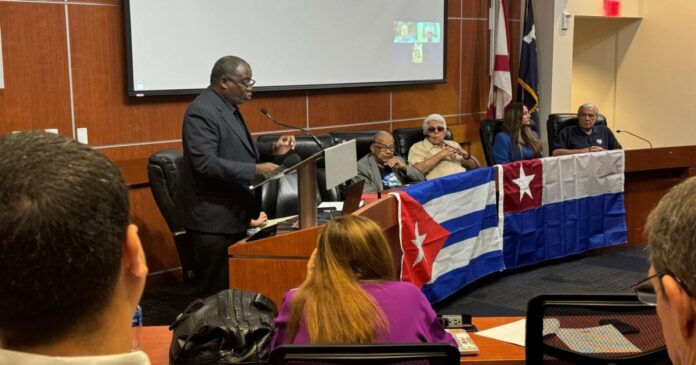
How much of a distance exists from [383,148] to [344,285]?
142 inches

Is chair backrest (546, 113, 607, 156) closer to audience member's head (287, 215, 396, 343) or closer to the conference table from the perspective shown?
the conference table

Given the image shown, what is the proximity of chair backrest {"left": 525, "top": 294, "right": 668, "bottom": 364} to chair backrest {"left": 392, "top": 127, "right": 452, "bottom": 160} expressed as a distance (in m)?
4.58

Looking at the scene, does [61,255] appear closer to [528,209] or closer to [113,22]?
[113,22]

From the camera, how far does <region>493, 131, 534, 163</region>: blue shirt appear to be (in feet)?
21.8

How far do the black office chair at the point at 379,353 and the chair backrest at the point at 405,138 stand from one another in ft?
15.7

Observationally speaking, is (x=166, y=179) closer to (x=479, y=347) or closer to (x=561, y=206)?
(x=479, y=347)

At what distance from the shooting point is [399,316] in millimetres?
2184

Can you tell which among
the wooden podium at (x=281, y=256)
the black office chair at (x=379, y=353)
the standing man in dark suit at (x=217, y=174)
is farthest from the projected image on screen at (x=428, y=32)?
the black office chair at (x=379, y=353)

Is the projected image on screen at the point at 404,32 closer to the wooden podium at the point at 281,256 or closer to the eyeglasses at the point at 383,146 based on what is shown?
the eyeglasses at the point at 383,146

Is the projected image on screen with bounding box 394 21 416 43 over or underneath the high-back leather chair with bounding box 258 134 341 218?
over

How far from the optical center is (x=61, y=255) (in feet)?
2.60

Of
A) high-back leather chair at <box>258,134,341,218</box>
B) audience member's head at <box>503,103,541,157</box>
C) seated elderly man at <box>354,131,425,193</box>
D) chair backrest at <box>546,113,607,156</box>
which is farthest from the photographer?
chair backrest at <box>546,113,607,156</box>

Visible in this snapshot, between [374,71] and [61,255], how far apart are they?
6.29 metres

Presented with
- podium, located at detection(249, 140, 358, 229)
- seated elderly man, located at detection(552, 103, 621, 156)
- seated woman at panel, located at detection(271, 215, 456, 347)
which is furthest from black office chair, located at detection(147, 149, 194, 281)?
seated elderly man, located at detection(552, 103, 621, 156)
